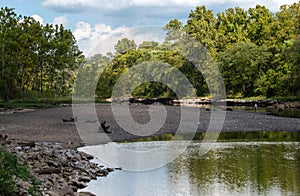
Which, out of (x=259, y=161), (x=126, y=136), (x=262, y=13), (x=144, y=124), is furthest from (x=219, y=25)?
(x=259, y=161)

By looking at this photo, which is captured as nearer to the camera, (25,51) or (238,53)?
(25,51)

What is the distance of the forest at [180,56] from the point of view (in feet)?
186

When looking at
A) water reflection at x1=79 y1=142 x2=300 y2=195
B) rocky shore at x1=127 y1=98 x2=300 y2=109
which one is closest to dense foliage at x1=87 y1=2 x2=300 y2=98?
rocky shore at x1=127 y1=98 x2=300 y2=109

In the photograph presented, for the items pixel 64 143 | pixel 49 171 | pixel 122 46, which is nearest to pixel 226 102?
pixel 122 46

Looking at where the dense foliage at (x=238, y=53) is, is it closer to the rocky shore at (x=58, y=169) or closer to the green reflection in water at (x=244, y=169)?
the green reflection in water at (x=244, y=169)

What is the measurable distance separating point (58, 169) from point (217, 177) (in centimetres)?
541

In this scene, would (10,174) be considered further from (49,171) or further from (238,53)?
(238,53)

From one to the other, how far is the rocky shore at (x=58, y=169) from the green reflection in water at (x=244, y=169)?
3.09 meters

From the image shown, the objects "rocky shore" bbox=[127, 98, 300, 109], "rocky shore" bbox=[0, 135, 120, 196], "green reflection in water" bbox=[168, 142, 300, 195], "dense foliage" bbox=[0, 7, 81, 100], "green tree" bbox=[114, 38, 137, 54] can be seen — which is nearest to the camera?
"rocky shore" bbox=[0, 135, 120, 196]

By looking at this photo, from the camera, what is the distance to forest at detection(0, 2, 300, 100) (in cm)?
5684

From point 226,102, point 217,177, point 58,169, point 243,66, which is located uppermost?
point 243,66

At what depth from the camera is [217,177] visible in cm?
1489

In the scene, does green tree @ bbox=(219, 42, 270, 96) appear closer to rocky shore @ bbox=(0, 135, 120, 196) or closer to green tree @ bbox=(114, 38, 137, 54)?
green tree @ bbox=(114, 38, 137, 54)

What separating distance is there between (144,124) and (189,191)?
1926 cm
